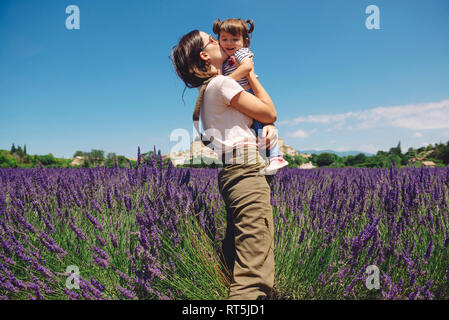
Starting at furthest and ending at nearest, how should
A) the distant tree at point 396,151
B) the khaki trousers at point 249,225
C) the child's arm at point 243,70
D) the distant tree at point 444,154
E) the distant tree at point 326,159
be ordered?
the distant tree at point 326,159 < the distant tree at point 396,151 < the distant tree at point 444,154 < the child's arm at point 243,70 < the khaki trousers at point 249,225

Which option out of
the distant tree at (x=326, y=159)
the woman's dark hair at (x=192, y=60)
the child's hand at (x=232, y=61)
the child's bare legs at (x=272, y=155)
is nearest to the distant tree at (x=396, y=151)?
the distant tree at (x=326, y=159)

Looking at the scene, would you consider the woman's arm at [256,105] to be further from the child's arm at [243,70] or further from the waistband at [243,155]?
the waistband at [243,155]

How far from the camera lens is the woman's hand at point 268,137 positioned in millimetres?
1425

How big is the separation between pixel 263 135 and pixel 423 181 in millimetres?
1887

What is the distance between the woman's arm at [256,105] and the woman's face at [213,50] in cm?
23

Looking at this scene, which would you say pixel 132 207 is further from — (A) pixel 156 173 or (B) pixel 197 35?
(B) pixel 197 35

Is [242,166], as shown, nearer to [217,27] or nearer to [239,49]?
[239,49]

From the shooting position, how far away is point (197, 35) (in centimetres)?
155

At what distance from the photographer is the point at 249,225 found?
127 centimetres

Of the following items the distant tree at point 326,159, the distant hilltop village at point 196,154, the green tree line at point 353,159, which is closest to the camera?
the distant hilltop village at point 196,154

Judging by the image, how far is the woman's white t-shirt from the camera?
1.33m

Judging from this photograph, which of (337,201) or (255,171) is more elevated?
(255,171)

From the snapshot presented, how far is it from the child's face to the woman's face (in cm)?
3
